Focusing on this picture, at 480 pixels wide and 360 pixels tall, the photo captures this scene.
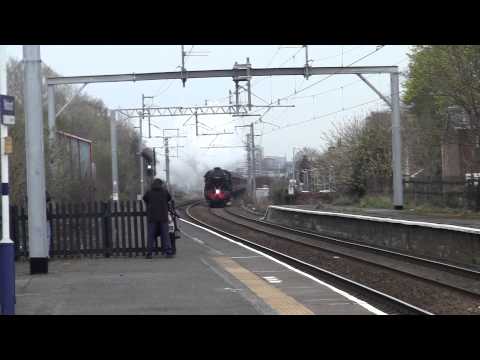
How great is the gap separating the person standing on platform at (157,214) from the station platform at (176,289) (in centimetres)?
38

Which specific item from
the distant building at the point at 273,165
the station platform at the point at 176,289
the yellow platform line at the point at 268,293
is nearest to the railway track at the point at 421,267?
the station platform at the point at 176,289

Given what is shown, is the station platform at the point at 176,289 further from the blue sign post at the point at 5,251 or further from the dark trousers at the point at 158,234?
the blue sign post at the point at 5,251

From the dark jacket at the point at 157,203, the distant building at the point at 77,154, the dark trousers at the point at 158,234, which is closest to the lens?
the dark jacket at the point at 157,203

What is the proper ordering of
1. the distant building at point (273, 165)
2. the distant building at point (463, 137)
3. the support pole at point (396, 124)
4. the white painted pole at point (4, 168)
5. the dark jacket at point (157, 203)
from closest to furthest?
the white painted pole at point (4, 168)
the dark jacket at point (157, 203)
the support pole at point (396, 124)
the distant building at point (463, 137)
the distant building at point (273, 165)

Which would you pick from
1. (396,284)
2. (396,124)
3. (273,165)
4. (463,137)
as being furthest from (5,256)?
(273,165)

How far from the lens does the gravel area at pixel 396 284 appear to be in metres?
11.1

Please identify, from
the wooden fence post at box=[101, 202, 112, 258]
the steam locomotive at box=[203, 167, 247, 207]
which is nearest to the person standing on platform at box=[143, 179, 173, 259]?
the wooden fence post at box=[101, 202, 112, 258]

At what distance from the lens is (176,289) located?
36.5 ft

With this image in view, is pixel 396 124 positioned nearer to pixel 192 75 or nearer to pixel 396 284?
pixel 192 75

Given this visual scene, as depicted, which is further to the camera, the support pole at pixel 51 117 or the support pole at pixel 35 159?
the support pole at pixel 51 117

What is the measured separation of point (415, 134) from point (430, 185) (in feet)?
20.0

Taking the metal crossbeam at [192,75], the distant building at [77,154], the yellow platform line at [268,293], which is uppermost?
the metal crossbeam at [192,75]

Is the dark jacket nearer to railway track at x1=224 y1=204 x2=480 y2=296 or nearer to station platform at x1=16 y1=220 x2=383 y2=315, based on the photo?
station platform at x1=16 y1=220 x2=383 y2=315
